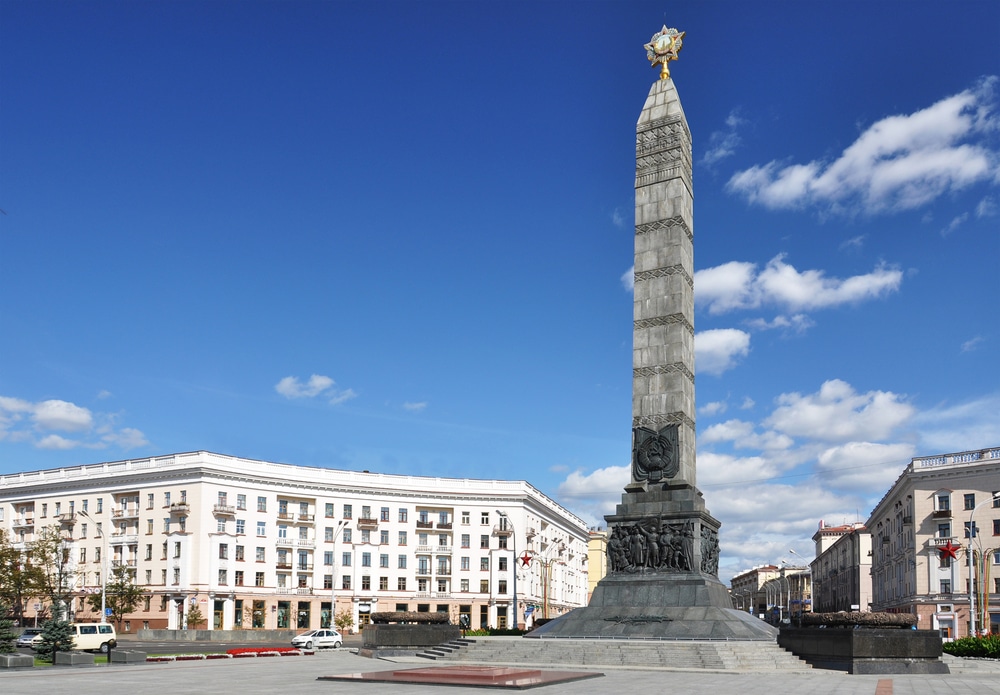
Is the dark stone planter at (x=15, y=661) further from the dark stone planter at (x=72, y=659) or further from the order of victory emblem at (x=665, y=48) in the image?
the order of victory emblem at (x=665, y=48)

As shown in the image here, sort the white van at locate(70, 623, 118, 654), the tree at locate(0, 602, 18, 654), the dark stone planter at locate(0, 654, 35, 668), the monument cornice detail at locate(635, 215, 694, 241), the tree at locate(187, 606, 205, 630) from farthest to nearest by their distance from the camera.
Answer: the tree at locate(187, 606, 205, 630) < the white van at locate(70, 623, 118, 654) < the monument cornice detail at locate(635, 215, 694, 241) < the tree at locate(0, 602, 18, 654) < the dark stone planter at locate(0, 654, 35, 668)

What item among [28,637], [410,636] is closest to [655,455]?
[410,636]

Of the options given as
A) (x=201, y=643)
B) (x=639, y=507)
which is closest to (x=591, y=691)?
(x=639, y=507)

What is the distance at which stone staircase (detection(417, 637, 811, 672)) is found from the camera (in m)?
26.4

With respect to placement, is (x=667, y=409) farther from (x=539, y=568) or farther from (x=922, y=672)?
(x=539, y=568)

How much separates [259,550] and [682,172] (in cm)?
5396

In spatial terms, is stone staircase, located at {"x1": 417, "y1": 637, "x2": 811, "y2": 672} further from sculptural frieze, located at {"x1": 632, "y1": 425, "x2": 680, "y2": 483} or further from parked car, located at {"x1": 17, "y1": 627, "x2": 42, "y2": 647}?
parked car, located at {"x1": 17, "y1": 627, "x2": 42, "y2": 647}

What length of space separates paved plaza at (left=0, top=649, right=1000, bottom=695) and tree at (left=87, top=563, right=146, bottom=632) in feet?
157

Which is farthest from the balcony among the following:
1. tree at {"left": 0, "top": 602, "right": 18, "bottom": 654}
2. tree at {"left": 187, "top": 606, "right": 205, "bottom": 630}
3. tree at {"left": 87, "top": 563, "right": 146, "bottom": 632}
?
tree at {"left": 0, "top": 602, "right": 18, "bottom": 654}

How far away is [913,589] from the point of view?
243 ft

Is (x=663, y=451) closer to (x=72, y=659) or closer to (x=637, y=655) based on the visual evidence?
(x=637, y=655)

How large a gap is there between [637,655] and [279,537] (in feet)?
190

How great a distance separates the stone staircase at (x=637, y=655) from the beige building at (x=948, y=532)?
144 feet

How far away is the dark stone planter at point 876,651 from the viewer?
26609mm
